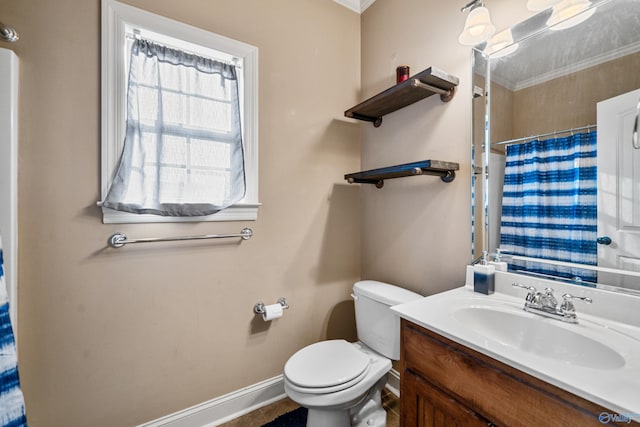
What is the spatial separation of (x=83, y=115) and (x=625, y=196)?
2.15 m

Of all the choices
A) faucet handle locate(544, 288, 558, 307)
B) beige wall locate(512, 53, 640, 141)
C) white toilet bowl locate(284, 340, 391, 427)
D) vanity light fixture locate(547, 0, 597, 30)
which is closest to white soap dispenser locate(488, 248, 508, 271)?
faucet handle locate(544, 288, 558, 307)

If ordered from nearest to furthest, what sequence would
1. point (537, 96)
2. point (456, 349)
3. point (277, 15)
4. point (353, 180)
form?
point (456, 349)
point (537, 96)
point (277, 15)
point (353, 180)

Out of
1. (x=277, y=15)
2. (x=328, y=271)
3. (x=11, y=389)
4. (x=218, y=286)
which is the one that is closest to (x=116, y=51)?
(x=277, y=15)

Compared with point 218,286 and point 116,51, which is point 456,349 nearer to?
point 218,286

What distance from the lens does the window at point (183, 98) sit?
1272 millimetres

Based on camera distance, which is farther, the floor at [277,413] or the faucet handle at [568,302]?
the floor at [277,413]

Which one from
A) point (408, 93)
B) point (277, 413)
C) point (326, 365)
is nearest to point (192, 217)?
point (326, 365)

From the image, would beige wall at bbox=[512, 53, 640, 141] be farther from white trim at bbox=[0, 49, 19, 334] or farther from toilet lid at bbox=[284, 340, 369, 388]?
white trim at bbox=[0, 49, 19, 334]

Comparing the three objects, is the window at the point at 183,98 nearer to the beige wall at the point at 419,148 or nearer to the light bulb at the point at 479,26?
the beige wall at the point at 419,148

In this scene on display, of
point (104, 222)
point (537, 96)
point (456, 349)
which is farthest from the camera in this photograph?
point (104, 222)

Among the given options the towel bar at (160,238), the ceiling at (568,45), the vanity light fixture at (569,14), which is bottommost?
the towel bar at (160,238)

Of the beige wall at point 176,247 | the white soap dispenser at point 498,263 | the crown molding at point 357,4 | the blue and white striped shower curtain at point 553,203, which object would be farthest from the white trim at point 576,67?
the crown molding at point 357,4

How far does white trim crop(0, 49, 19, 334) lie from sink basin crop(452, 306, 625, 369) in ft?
5.68

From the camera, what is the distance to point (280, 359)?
1.77 meters
